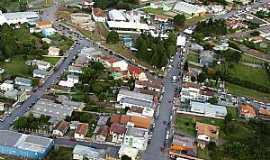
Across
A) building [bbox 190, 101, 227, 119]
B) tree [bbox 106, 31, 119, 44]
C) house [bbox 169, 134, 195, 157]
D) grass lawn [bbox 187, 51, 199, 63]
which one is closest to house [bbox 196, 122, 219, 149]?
house [bbox 169, 134, 195, 157]

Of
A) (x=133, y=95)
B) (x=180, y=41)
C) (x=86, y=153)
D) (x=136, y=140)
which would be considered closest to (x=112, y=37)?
(x=180, y=41)

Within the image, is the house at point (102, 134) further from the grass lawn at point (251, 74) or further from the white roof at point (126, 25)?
the white roof at point (126, 25)

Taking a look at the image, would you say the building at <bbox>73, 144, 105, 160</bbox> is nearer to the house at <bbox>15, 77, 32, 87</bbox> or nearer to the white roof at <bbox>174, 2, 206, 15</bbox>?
the house at <bbox>15, 77, 32, 87</bbox>

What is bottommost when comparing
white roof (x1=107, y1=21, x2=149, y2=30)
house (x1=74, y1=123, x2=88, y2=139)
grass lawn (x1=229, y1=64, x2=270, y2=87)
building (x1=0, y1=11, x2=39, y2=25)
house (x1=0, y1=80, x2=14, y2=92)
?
house (x1=74, y1=123, x2=88, y2=139)

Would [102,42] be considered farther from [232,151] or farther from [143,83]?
[232,151]

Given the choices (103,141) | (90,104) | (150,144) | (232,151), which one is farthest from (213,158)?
(90,104)

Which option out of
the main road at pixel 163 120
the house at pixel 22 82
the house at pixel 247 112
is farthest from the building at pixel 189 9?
the house at pixel 22 82
